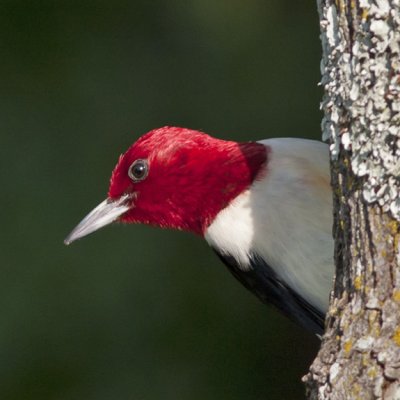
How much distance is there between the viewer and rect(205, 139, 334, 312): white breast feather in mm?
3336

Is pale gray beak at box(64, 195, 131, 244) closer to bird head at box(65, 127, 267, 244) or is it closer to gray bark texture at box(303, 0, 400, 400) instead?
bird head at box(65, 127, 267, 244)

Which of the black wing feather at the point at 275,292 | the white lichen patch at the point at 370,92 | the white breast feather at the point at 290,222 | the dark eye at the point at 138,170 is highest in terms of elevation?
the white lichen patch at the point at 370,92

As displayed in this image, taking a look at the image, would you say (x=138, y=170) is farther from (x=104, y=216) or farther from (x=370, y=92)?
(x=370, y=92)

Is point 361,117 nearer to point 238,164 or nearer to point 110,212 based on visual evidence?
point 238,164

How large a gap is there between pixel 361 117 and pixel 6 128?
333 centimetres

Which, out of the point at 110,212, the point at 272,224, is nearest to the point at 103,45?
the point at 110,212

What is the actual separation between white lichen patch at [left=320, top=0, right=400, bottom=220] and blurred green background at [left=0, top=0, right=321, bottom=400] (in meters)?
2.89

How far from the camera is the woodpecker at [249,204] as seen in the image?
132 inches

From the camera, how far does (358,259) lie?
2518 millimetres

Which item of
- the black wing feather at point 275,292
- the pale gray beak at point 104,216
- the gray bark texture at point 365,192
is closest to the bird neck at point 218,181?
the black wing feather at point 275,292

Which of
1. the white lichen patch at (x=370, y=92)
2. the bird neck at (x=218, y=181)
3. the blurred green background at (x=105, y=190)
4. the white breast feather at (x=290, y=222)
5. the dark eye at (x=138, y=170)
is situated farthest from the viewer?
the blurred green background at (x=105, y=190)

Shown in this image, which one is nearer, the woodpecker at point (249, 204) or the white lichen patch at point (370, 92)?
the white lichen patch at point (370, 92)

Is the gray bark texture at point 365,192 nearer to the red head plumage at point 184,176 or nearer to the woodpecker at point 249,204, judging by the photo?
the woodpecker at point 249,204

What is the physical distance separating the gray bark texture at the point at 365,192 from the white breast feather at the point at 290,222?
75cm
